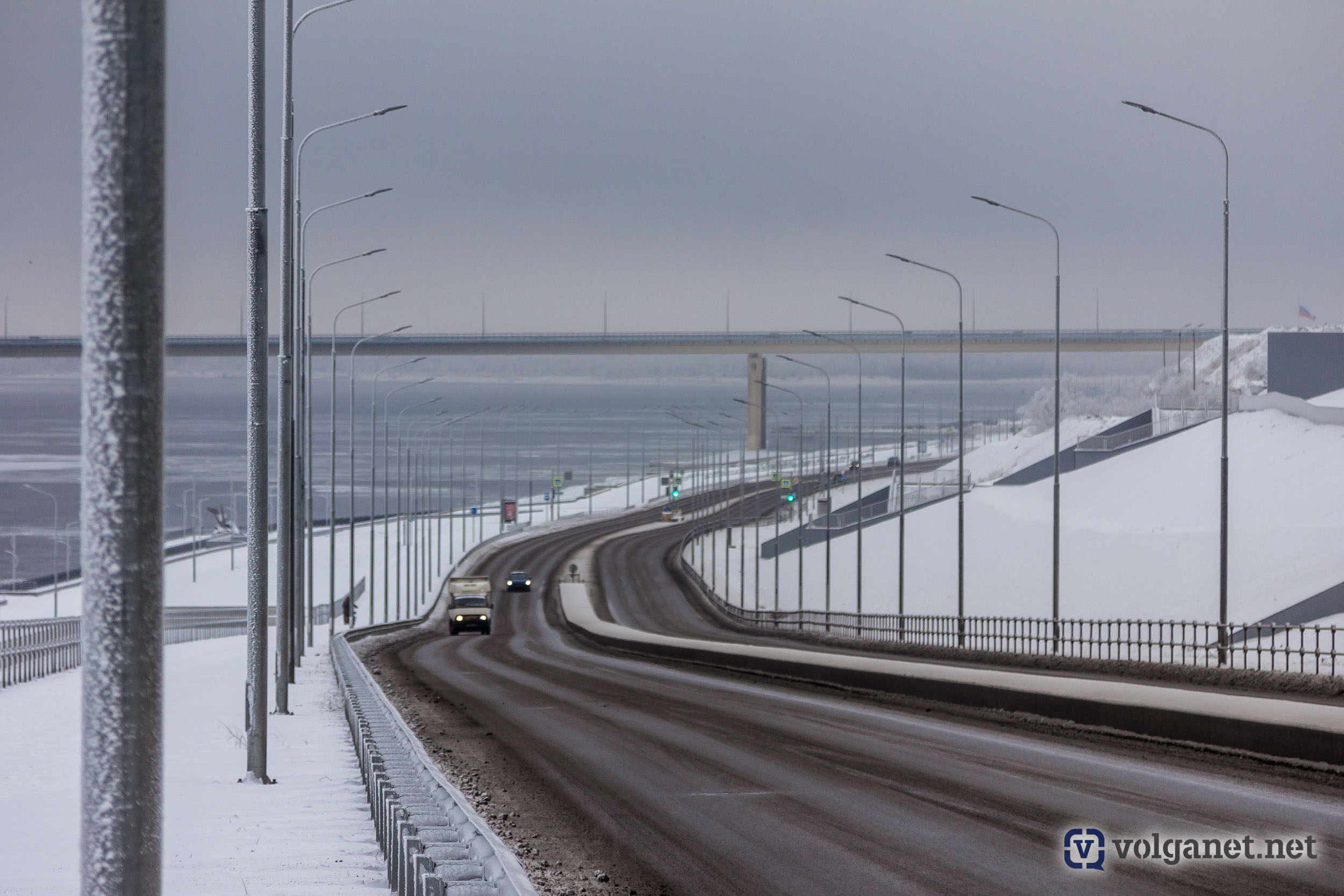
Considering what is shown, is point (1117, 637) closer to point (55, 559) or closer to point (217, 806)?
point (217, 806)

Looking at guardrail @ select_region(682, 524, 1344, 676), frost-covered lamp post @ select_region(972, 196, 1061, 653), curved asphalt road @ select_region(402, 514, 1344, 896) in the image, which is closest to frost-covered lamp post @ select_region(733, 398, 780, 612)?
guardrail @ select_region(682, 524, 1344, 676)

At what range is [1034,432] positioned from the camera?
136250mm

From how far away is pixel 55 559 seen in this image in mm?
132750

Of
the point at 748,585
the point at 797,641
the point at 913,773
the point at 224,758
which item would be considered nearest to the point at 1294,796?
the point at 913,773

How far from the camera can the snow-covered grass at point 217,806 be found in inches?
365

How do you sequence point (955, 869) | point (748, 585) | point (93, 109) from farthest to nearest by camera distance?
point (748, 585)
point (955, 869)
point (93, 109)

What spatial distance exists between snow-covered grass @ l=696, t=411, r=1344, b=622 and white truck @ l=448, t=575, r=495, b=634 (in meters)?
19.2

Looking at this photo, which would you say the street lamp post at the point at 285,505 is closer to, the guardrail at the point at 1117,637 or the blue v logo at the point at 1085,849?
the blue v logo at the point at 1085,849

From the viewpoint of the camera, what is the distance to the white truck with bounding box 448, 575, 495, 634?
240 ft

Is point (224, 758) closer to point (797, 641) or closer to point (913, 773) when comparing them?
point (913, 773)

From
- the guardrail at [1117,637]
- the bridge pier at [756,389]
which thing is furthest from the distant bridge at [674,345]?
the guardrail at [1117,637]

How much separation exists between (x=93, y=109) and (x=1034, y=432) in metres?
137

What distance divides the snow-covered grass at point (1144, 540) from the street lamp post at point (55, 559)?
40.8 m

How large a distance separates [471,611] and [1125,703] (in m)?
57.9
